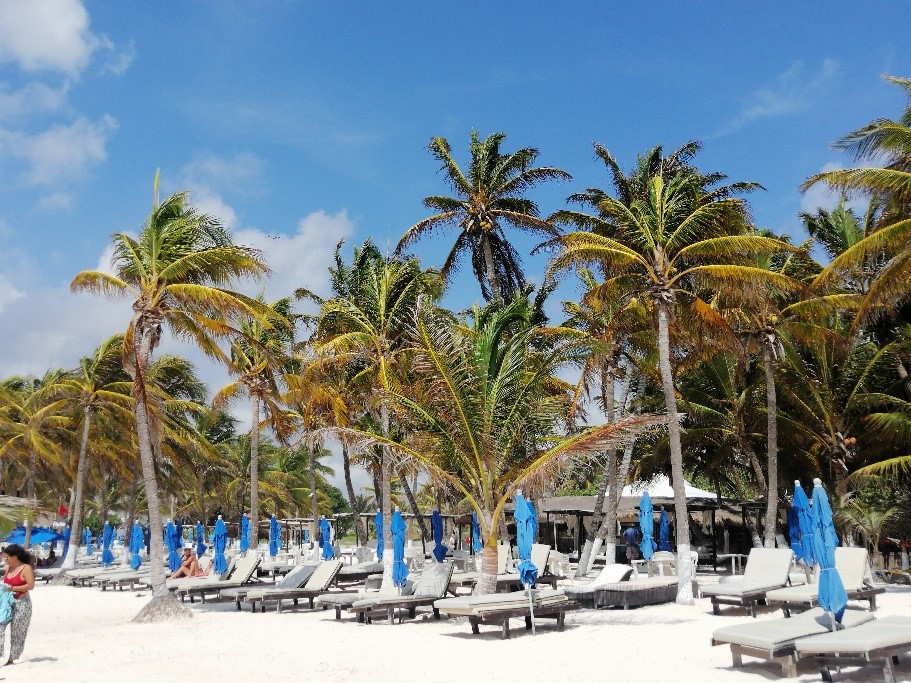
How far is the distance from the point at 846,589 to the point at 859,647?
17.1ft

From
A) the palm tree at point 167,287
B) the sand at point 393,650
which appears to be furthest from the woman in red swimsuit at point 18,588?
the palm tree at point 167,287

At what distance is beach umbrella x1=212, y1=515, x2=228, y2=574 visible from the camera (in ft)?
64.5

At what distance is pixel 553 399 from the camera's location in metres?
13.8

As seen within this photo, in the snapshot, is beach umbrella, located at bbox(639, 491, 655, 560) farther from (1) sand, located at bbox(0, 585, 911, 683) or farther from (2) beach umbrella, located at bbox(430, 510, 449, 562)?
(2) beach umbrella, located at bbox(430, 510, 449, 562)

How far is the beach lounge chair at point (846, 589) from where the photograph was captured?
1052cm

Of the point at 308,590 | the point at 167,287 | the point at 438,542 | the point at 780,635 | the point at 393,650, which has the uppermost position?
the point at 167,287

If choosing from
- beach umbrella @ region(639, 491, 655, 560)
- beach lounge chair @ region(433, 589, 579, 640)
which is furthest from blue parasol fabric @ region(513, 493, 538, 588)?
beach umbrella @ region(639, 491, 655, 560)

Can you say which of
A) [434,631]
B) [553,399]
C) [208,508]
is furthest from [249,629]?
[208,508]

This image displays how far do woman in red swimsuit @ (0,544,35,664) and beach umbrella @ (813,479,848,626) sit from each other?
334 inches

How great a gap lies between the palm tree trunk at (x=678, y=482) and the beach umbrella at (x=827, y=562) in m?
4.76

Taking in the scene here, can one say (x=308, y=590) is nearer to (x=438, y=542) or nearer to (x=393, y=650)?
(x=393, y=650)

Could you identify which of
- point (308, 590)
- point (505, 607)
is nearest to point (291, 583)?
point (308, 590)

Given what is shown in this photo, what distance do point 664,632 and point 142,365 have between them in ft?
32.2

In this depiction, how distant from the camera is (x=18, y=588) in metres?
9.01
